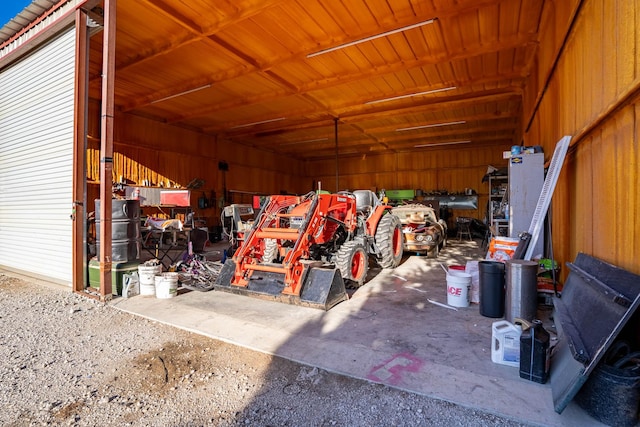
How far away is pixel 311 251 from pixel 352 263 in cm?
79

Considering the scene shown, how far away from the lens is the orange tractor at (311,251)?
3.97 meters

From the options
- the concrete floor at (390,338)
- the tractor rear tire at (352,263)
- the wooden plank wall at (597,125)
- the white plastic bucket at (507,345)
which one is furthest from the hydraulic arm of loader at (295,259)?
the wooden plank wall at (597,125)

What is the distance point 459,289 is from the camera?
152 inches

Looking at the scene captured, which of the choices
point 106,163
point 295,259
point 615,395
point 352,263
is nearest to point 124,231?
point 106,163

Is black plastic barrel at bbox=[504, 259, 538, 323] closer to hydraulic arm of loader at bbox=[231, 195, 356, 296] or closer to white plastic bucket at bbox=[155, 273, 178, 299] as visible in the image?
hydraulic arm of loader at bbox=[231, 195, 356, 296]

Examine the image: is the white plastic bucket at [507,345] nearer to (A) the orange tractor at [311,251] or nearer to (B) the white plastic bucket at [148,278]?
(A) the orange tractor at [311,251]

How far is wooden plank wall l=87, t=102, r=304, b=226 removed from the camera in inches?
406

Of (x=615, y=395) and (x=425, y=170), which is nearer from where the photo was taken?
(x=615, y=395)

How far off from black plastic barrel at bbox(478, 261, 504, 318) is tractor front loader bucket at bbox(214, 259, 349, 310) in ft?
5.40

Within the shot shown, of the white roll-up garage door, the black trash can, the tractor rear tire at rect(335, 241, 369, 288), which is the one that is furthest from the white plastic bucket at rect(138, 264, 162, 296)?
the black trash can

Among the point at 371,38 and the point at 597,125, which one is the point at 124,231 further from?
the point at 597,125

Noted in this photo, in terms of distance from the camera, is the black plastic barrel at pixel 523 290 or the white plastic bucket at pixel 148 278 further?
the white plastic bucket at pixel 148 278

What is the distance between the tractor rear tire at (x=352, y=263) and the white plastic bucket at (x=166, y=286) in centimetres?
232

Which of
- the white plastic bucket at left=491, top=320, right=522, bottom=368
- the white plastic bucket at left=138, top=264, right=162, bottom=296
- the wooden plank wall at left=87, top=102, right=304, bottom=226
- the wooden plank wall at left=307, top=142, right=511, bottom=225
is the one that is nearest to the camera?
the white plastic bucket at left=491, top=320, right=522, bottom=368
